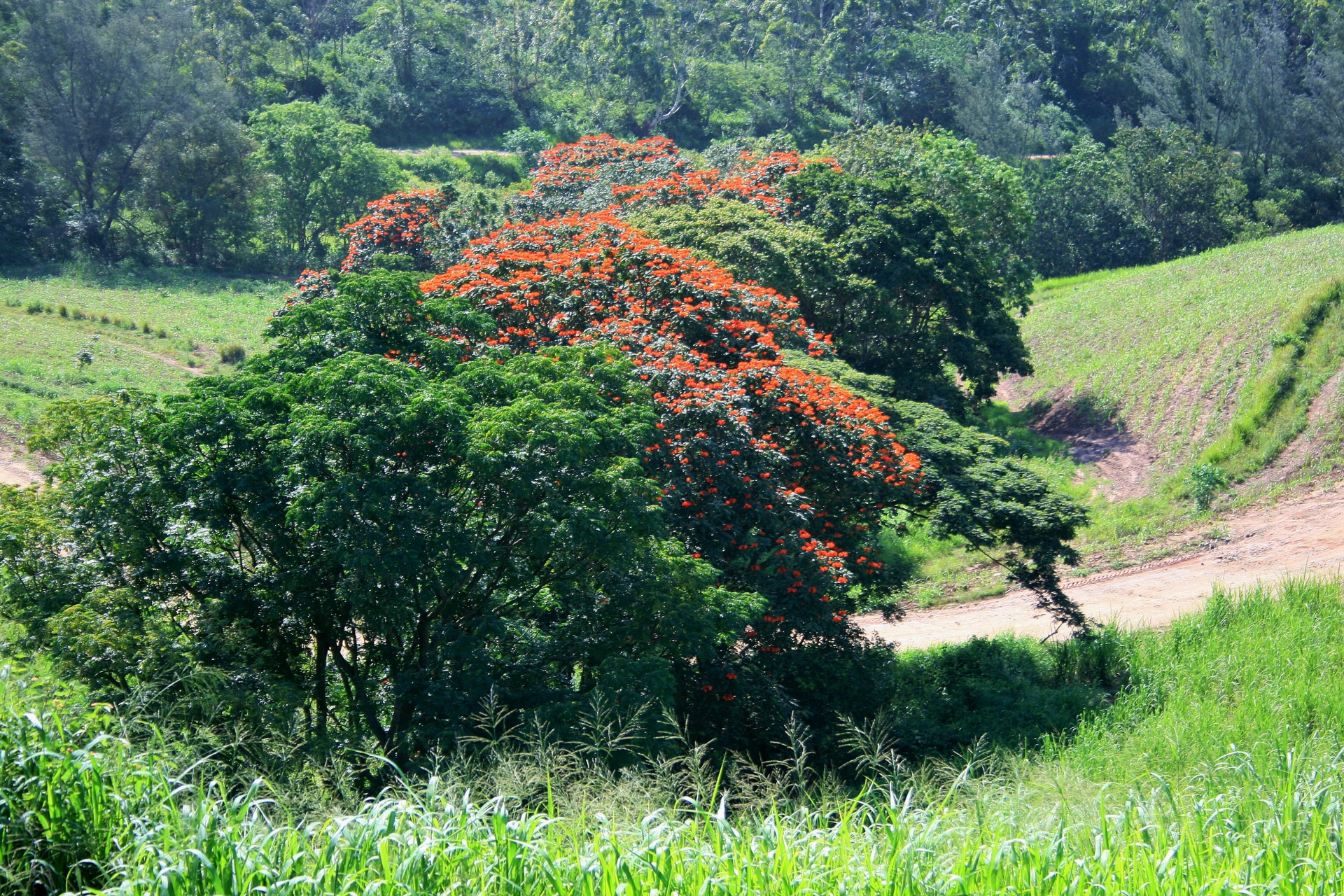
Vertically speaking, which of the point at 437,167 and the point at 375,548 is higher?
the point at 437,167

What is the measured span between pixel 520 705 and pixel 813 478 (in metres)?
4.72

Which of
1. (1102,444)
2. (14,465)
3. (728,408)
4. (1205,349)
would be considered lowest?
(1102,444)

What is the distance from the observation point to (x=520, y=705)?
814cm

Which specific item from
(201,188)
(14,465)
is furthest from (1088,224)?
(14,465)

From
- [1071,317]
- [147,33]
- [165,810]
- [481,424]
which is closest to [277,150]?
[147,33]

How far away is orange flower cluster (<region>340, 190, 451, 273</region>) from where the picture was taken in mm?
19938

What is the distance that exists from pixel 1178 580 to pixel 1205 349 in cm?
867

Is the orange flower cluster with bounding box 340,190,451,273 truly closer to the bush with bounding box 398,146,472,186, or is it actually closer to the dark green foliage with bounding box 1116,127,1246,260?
the bush with bounding box 398,146,472,186

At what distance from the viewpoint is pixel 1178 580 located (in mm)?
14688

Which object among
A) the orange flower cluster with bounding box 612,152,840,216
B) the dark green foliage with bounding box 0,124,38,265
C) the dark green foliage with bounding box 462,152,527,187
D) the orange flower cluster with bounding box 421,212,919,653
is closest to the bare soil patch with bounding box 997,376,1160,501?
the orange flower cluster with bounding box 612,152,840,216

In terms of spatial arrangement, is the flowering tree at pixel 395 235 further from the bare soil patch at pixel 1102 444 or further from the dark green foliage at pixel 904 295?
the bare soil patch at pixel 1102 444

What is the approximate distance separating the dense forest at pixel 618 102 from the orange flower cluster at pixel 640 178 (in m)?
3.03

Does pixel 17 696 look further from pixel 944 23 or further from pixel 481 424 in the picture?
pixel 944 23

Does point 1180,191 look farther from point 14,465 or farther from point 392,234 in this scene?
point 14,465
